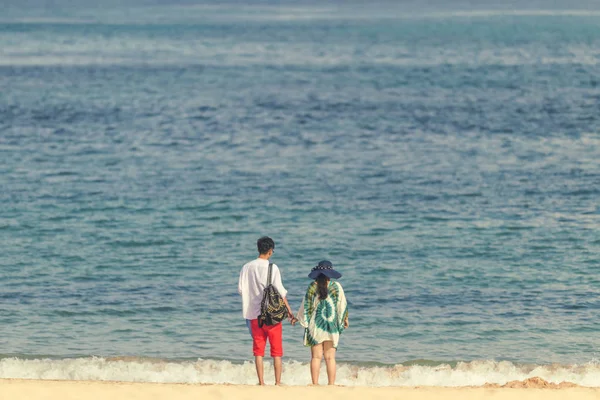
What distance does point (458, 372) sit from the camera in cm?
1694

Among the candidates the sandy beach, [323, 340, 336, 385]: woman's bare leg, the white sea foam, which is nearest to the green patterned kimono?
[323, 340, 336, 385]: woman's bare leg

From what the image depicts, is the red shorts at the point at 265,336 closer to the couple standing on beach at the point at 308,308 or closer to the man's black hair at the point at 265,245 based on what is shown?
the couple standing on beach at the point at 308,308

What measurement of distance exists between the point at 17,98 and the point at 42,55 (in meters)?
31.7

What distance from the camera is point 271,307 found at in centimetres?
1318

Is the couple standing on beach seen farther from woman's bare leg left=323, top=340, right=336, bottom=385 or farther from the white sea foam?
the white sea foam

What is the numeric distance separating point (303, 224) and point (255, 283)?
1354 cm

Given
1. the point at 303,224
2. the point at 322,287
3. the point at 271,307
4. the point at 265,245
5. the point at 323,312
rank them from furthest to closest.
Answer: the point at 303,224 → the point at 323,312 → the point at 322,287 → the point at 271,307 → the point at 265,245

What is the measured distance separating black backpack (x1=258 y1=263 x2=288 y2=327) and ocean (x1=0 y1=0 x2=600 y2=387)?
3.37 m

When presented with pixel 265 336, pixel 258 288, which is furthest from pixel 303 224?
pixel 258 288

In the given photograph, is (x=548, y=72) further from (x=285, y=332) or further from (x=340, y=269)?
(x=285, y=332)

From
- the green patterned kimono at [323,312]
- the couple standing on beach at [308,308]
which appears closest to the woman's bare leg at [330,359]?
the couple standing on beach at [308,308]

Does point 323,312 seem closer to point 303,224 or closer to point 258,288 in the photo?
point 258,288

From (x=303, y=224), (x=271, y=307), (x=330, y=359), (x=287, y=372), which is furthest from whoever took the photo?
(x=303, y=224)

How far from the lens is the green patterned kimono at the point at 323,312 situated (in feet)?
44.1
